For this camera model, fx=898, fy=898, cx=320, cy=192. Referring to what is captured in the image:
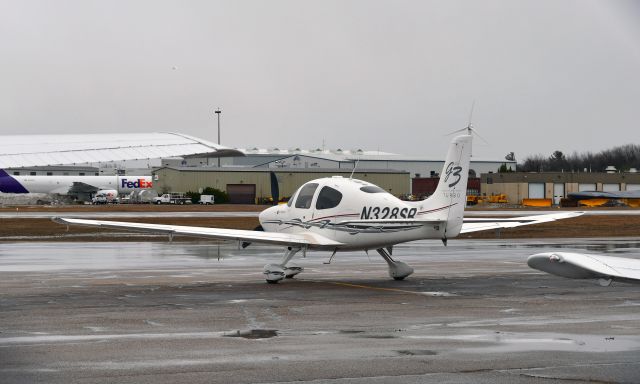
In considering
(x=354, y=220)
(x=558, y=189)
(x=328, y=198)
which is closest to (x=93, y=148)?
(x=354, y=220)

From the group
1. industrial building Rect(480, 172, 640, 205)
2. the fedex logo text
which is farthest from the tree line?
the fedex logo text

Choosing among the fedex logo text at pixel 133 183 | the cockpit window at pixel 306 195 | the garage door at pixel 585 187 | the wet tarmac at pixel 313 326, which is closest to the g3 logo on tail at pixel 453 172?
the wet tarmac at pixel 313 326

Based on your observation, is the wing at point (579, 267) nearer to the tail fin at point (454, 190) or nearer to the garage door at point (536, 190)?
the tail fin at point (454, 190)

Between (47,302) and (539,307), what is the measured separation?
972cm

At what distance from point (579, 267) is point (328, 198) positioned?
47.3ft

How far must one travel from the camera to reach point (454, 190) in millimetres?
20422

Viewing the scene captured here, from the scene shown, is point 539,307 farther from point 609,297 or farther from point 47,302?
point 47,302

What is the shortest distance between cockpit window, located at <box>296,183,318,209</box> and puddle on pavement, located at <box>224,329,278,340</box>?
8.57 meters

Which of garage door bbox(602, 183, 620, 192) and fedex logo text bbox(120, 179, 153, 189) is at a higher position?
fedex logo text bbox(120, 179, 153, 189)

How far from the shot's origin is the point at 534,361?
452 inches

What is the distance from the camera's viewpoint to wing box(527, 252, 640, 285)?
→ 7934mm

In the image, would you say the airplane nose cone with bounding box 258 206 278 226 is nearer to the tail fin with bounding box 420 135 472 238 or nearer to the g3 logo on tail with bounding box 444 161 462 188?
the tail fin with bounding box 420 135 472 238

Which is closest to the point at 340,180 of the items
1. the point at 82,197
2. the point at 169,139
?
A: the point at 169,139

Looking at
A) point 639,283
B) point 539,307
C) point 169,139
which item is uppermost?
point 169,139
